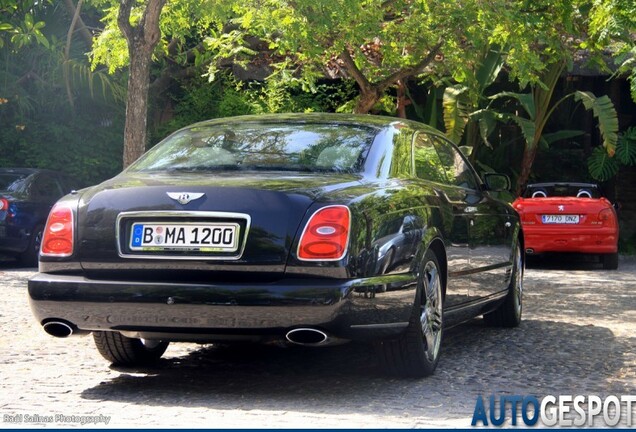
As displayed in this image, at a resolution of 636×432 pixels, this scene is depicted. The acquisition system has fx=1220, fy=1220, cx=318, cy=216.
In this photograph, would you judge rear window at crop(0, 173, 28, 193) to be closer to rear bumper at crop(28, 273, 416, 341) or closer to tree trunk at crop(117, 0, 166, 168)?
tree trunk at crop(117, 0, 166, 168)

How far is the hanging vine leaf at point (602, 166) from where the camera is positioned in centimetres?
2239

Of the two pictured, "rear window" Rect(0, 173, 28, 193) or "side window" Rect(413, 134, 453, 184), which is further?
"rear window" Rect(0, 173, 28, 193)

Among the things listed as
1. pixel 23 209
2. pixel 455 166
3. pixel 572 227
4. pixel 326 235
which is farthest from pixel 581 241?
pixel 326 235

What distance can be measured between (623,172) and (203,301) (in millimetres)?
19940

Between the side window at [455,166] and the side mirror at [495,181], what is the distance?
1.03 ft

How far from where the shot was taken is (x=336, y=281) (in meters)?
6.29

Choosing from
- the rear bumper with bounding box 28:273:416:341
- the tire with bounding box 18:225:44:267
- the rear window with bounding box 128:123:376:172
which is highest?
the rear window with bounding box 128:123:376:172

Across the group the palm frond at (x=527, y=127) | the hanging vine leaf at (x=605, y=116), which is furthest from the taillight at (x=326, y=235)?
the hanging vine leaf at (x=605, y=116)

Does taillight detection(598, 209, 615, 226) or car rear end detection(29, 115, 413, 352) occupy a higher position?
car rear end detection(29, 115, 413, 352)

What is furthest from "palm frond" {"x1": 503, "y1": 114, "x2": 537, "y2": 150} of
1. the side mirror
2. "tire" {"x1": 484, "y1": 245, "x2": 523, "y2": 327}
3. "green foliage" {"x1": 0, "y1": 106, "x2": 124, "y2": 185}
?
the side mirror

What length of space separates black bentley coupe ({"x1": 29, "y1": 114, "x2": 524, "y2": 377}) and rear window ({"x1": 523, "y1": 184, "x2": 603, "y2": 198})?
1136 centimetres

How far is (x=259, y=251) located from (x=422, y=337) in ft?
4.10

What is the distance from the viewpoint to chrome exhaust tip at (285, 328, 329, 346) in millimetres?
6309

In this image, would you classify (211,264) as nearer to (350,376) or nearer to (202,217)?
(202,217)
